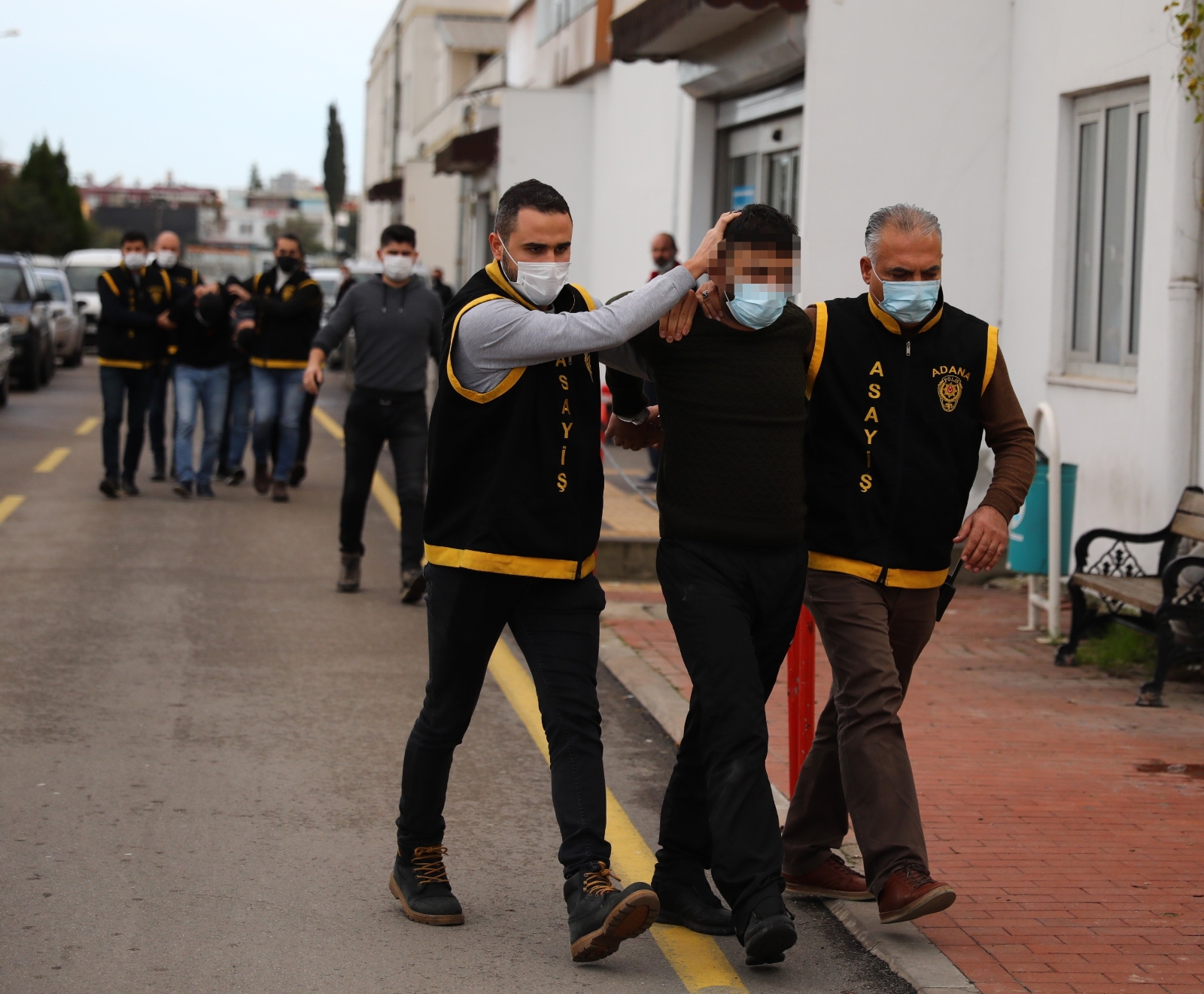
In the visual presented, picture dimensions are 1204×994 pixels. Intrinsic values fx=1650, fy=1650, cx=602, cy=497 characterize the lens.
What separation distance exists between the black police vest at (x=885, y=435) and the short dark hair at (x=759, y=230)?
1.28 feet

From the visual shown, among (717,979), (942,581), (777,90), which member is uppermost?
(777,90)

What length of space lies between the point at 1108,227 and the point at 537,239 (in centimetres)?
680

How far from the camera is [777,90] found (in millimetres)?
14414

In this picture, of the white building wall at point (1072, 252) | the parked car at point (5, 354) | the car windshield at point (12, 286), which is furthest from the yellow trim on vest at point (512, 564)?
the car windshield at point (12, 286)

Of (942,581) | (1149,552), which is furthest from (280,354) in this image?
(942,581)

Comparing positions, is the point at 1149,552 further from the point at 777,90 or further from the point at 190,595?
the point at 777,90

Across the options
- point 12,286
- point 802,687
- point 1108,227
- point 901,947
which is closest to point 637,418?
point 802,687

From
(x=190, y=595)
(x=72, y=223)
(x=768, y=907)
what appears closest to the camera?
(x=768, y=907)

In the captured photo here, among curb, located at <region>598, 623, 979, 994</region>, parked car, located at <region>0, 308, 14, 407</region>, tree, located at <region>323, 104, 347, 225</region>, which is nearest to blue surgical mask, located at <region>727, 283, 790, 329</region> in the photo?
curb, located at <region>598, 623, 979, 994</region>

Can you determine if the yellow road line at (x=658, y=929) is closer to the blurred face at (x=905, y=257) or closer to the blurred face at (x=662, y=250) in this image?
the blurred face at (x=905, y=257)

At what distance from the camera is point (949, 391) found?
4629 mm

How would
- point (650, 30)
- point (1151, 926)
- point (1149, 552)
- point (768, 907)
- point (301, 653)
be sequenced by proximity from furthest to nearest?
point (650, 30)
point (1149, 552)
point (301, 653)
point (1151, 926)
point (768, 907)

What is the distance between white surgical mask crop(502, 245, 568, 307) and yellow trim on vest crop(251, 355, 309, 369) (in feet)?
29.8

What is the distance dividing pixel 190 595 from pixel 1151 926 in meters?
6.50
